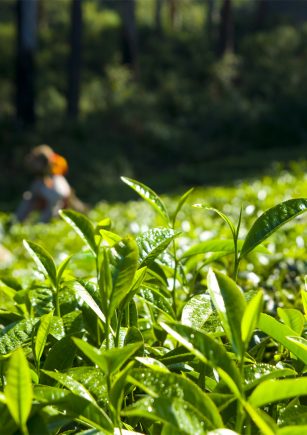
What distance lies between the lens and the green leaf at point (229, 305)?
1.02 metres

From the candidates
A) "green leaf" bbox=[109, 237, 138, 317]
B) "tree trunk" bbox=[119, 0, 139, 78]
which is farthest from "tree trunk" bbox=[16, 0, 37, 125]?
"green leaf" bbox=[109, 237, 138, 317]

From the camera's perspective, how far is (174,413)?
917 mm

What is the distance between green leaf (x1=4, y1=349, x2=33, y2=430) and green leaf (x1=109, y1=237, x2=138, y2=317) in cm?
23

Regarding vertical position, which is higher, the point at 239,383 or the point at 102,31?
the point at 239,383

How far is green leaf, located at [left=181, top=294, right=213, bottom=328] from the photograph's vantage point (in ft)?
4.33

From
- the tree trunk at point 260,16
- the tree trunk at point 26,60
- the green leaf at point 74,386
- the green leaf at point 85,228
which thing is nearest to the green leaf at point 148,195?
the green leaf at point 85,228

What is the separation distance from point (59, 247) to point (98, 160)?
14.7 metres

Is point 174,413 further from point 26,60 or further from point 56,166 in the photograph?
point 26,60

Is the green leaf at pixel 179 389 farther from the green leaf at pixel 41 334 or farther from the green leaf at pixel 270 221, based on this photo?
the green leaf at pixel 270 221

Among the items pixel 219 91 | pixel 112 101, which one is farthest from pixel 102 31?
pixel 112 101

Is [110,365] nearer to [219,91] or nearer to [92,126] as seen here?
[92,126]

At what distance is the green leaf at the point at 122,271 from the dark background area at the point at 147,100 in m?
14.7

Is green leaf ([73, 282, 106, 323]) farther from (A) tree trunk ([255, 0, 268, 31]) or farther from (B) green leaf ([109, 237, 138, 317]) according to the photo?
(A) tree trunk ([255, 0, 268, 31])

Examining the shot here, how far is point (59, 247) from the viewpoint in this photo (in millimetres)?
4875
